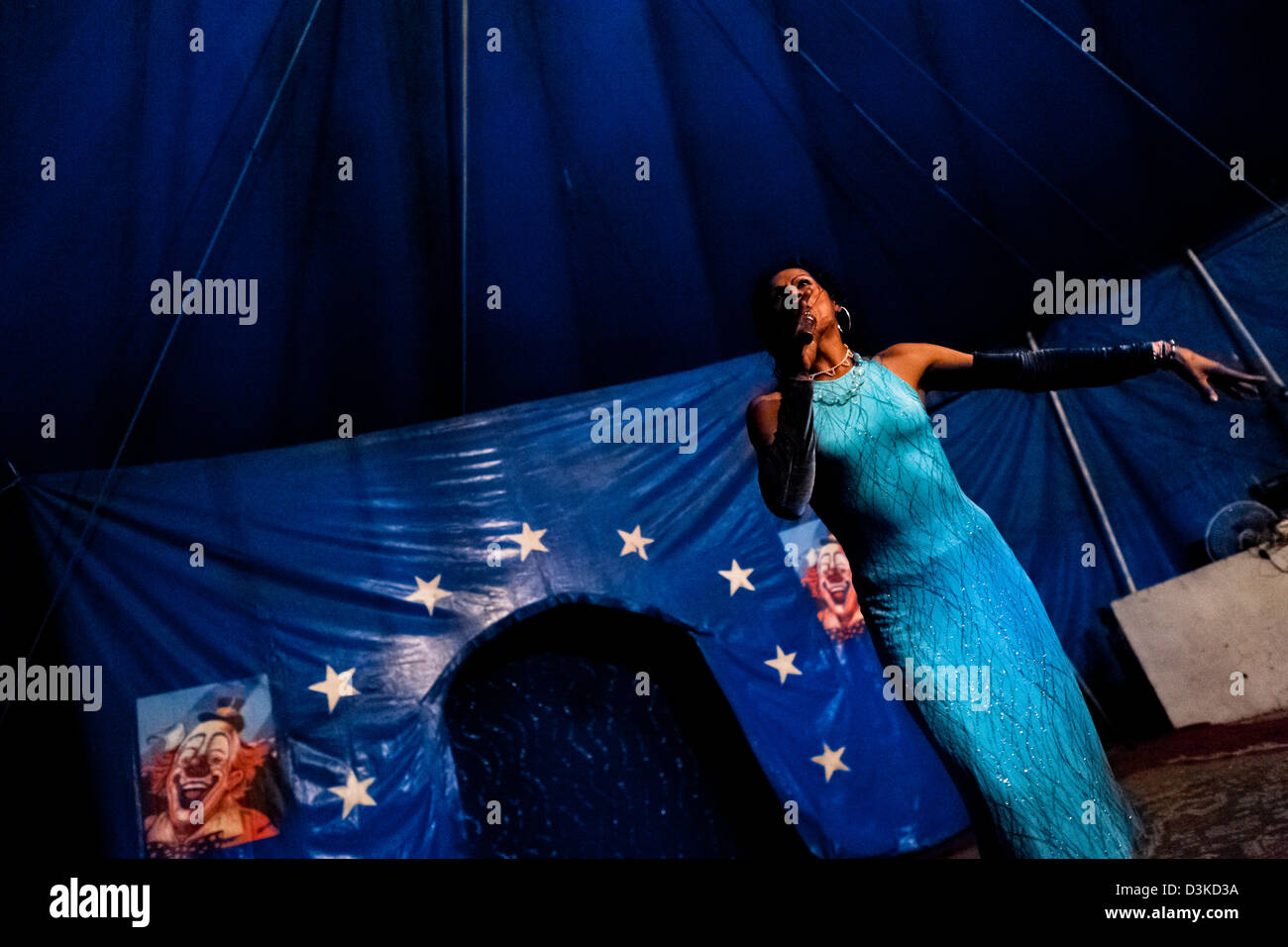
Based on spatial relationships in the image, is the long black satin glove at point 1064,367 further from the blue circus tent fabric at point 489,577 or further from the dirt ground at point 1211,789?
the blue circus tent fabric at point 489,577

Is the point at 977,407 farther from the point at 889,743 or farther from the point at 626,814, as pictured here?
the point at 626,814

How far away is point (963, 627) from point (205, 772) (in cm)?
354

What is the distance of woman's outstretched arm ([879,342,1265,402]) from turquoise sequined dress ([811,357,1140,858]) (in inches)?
6.0

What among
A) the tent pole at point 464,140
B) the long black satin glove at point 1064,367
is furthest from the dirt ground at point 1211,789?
the tent pole at point 464,140

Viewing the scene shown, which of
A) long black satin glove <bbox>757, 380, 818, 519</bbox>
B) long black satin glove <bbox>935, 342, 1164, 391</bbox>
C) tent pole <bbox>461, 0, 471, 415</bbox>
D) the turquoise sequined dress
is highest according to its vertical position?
tent pole <bbox>461, 0, 471, 415</bbox>

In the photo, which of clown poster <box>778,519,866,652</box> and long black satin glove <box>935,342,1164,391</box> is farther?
clown poster <box>778,519,866,652</box>

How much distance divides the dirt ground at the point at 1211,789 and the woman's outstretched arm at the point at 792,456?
32.8 inches

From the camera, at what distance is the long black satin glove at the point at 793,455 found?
1.40 m

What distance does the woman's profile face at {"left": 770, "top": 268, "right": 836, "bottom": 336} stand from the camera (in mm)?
1582

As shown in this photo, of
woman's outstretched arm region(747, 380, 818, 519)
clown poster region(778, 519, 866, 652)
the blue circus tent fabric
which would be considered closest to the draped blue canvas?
the blue circus tent fabric

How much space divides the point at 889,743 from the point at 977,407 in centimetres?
231

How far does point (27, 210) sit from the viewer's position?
3590 millimetres

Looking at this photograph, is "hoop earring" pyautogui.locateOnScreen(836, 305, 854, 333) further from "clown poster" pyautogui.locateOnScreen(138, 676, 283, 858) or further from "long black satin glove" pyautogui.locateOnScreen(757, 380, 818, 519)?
"clown poster" pyautogui.locateOnScreen(138, 676, 283, 858)
